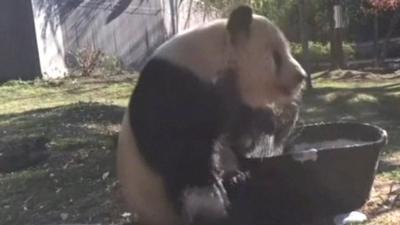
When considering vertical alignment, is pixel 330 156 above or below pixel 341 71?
above

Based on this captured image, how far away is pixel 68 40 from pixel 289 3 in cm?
546

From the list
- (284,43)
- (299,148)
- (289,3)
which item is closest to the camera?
(284,43)

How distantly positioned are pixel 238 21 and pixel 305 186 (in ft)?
2.74

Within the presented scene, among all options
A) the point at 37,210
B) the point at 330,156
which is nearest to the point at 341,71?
the point at 37,210

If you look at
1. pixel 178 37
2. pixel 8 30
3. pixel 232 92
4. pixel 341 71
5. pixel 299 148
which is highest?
pixel 178 37

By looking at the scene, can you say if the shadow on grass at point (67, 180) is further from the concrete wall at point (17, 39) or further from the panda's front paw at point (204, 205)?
the concrete wall at point (17, 39)

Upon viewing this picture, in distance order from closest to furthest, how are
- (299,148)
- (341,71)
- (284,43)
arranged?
(284,43) → (299,148) → (341,71)

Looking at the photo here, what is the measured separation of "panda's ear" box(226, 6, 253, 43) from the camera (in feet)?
10.8

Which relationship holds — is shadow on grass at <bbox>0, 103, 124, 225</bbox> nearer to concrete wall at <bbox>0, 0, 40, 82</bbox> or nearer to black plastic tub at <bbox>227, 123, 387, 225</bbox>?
black plastic tub at <bbox>227, 123, 387, 225</bbox>

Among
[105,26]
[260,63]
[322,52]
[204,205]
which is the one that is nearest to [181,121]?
[204,205]

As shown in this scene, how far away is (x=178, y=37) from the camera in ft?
10.9

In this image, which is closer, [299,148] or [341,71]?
[299,148]

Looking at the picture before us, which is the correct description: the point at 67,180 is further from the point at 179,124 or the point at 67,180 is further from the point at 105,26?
the point at 105,26

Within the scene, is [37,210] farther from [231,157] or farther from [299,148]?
[231,157]
